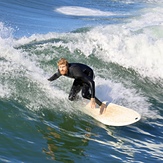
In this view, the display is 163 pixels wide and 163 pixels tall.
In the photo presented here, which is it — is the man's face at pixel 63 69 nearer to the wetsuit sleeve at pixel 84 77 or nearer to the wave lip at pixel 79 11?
the wetsuit sleeve at pixel 84 77

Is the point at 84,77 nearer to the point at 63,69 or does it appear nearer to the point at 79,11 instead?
the point at 63,69

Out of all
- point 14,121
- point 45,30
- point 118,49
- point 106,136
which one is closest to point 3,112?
point 14,121

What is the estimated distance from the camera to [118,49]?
15.0 meters

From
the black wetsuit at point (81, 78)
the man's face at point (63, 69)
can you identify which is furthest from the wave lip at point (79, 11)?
the man's face at point (63, 69)

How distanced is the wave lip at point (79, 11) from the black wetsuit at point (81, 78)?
56.6 ft

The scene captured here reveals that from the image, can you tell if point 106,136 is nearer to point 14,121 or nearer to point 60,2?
point 14,121

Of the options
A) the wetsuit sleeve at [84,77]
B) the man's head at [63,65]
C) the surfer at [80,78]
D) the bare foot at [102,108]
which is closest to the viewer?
the man's head at [63,65]

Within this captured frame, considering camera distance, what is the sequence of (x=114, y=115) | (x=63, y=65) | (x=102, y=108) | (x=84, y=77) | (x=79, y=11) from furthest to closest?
(x=79, y=11) → (x=102, y=108) → (x=114, y=115) → (x=84, y=77) → (x=63, y=65)

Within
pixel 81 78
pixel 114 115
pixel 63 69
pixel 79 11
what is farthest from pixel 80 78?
pixel 79 11

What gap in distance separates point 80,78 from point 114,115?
3.52 ft

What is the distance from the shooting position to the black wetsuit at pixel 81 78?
877cm

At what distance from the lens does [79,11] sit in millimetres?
27594

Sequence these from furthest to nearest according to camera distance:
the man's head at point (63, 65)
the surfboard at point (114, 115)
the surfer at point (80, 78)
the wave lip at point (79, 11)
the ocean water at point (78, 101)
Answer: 1. the wave lip at point (79, 11)
2. the surfboard at point (114, 115)
3. the surfer at point (80, 78)
4. the man's head at point (63, 65)
5. the ocean water at point (78, 101)

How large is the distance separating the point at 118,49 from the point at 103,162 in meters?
8.24
